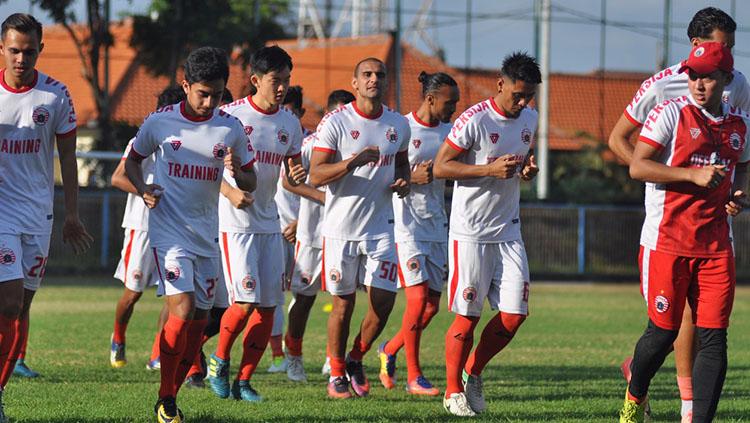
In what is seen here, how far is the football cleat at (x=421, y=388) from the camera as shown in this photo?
33.8 feet

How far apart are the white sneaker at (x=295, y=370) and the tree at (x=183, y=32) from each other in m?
20.0

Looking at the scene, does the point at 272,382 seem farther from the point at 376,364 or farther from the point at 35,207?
the point at 35,207

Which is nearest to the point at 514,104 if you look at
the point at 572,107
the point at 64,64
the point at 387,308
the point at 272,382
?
the point at 387,308

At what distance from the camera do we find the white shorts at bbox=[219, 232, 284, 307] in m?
9.45

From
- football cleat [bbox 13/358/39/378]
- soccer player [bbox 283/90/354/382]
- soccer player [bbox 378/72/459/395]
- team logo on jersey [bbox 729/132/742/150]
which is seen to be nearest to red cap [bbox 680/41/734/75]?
team logo on jersey [bbox 729/132/742/150]

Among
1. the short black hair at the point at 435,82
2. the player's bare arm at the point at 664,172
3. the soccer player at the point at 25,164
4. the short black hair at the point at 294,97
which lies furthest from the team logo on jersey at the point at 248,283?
the player's bare arm at the point at 664,172

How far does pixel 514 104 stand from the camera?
930cm

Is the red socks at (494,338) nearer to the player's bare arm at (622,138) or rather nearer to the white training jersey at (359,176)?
the white training jersey at (359,176)

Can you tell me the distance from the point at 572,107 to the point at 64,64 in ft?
56.6

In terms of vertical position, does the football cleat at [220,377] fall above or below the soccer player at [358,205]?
below

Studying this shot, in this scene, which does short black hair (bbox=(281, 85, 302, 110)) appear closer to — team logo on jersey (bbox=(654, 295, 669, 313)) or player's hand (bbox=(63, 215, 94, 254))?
player's hand (bbox=(63, 215, 94, 254))

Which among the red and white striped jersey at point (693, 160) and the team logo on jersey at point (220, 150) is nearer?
the red and white striped jersey at point (693, 160)

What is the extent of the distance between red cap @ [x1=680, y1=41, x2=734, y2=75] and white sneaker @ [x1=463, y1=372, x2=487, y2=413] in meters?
3.02

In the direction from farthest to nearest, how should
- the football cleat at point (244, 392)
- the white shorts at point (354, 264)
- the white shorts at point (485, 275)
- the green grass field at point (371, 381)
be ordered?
the white shorts at point (354, 264) → the football cleat at point (244, 392) → the white shorts at point (485, 275) → the green grass field at point (371, 381)
